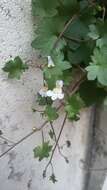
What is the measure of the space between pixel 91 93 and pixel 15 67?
30cm

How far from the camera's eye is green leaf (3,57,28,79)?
1.33 metres

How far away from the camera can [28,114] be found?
4.98ft

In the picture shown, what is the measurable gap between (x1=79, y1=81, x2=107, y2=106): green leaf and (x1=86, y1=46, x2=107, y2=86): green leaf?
198 millimetres

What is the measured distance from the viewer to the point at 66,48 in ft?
4.47

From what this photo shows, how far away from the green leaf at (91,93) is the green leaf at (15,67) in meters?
0.24

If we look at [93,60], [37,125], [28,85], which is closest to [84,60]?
[93,60]

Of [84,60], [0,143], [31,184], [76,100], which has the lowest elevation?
[31,184]

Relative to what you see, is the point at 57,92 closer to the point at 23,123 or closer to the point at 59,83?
the point at 59,83

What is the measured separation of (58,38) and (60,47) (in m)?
0.03

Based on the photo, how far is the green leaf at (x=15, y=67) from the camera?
133cm

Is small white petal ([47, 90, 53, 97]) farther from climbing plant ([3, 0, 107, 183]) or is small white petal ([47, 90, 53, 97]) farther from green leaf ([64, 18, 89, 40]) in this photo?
green leaf ([64, 18, 89, 40])

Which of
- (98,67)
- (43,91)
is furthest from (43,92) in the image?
(98,67)

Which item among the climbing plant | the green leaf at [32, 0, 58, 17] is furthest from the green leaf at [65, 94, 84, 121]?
the green leaf at [32, 0, 58, 17]

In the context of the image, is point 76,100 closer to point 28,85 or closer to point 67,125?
point 28,85
